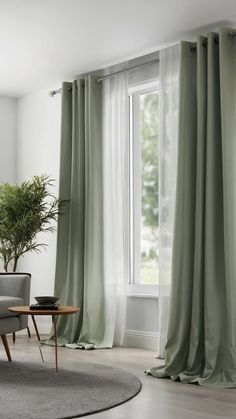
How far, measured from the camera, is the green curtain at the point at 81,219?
608 centimetres

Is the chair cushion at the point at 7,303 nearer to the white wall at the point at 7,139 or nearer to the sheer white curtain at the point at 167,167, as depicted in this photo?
the sheer white curtain at the point at 167,167

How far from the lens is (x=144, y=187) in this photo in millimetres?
6195

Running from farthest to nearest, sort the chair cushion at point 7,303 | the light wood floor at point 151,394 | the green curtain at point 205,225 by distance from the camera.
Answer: the chair cushion at point 7,303
the green curtain at point 205,225
the light wood floor at point 151,394

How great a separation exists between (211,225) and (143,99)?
2000 mm

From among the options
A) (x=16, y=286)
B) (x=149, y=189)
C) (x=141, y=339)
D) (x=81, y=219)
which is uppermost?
(x=149, y=189)

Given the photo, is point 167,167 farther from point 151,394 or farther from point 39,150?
point 39,150

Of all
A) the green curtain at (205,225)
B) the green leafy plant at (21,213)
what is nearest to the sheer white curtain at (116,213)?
the green leafy plant at (21,213)

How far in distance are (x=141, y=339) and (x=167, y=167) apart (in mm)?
1686

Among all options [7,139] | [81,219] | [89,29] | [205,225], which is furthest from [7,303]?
[7,139]

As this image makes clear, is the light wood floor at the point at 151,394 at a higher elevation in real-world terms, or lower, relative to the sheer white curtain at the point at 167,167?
lower

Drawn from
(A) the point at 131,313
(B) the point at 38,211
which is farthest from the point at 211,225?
(B) the point at 38,211

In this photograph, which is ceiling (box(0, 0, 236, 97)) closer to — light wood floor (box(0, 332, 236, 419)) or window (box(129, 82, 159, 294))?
window (box(129, 82, 159, 294))

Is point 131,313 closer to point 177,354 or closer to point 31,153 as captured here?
point 177,354

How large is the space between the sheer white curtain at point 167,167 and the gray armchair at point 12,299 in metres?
1.14
